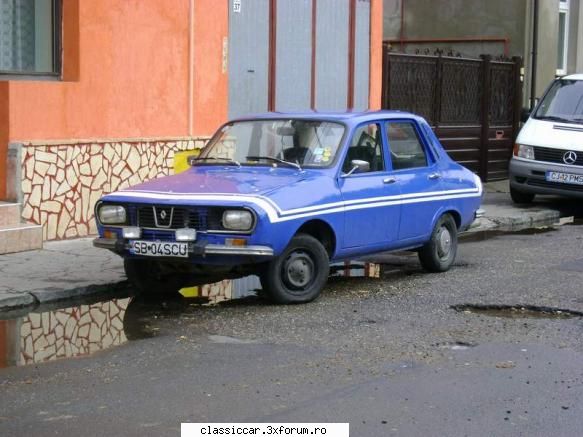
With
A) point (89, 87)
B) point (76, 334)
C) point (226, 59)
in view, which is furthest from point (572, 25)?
point (76, 334)

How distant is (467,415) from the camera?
6078 millimetres

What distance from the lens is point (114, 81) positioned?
13328 millimetres

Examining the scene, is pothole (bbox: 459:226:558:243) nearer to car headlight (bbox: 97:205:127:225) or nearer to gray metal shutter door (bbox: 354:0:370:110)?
gray metal shutter door (bbox: 354:0:370:110)

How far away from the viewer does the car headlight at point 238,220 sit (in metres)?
8.84

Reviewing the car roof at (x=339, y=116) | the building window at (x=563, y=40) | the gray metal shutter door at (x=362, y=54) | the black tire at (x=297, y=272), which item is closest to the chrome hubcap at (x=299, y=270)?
the black tire at (x=297, y=272)

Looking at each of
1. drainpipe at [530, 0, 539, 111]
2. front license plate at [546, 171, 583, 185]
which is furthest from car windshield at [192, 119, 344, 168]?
drainpipe at [530, 0, 539, 111]

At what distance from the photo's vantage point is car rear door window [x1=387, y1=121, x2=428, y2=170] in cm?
1068

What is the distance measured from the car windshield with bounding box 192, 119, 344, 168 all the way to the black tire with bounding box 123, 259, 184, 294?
1160mm

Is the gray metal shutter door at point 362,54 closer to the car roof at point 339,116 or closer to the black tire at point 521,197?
the black tire at point 521,197

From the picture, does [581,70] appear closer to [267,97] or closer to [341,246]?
[267,97]

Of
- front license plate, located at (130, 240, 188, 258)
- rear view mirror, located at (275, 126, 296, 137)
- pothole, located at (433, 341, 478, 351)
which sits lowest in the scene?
pothole, located at (433, 341, 478, 351)

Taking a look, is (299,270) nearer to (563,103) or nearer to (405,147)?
(405,147)

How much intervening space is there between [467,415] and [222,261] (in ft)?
11.0

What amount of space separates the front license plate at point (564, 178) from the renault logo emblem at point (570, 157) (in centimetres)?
20
